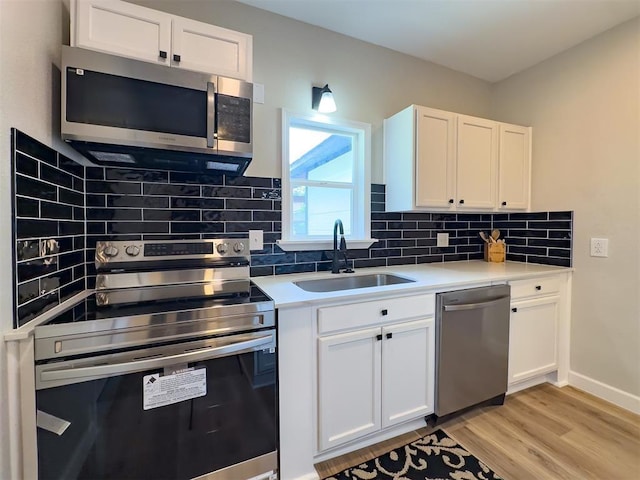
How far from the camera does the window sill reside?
6.41ft

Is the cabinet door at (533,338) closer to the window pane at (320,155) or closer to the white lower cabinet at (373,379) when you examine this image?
the white lower cabinet at (373,379)

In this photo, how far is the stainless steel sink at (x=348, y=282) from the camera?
184cm

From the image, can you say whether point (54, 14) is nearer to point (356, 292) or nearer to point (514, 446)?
point (356, 292)

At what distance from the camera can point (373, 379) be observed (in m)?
1.53

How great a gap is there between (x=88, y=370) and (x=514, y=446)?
81.7 inches

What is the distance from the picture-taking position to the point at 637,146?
74.3 inches

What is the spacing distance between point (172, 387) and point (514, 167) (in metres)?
2.80

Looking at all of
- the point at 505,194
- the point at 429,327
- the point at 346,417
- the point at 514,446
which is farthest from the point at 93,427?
the point at 505,194

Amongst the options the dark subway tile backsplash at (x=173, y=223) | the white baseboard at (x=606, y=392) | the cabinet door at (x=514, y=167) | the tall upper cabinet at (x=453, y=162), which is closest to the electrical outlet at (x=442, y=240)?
the dark subway tile backsplash at (x=173, y=223)

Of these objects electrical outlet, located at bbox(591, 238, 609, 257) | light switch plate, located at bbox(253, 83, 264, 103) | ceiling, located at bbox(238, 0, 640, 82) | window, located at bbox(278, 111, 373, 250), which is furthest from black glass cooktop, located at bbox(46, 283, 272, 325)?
electrical outlet, located at bbox(591, 238, 609, 257)

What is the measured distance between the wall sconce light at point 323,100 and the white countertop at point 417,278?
44.2 inches

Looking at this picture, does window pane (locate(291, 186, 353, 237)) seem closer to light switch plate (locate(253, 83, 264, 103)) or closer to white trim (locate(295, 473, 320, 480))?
light switch plate (locate(253, 83, 264, 103))

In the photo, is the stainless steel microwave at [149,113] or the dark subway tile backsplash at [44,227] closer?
→ the dark subway tile backsplash at [44,227]

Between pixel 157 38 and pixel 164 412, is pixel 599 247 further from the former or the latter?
pixel 157 38
